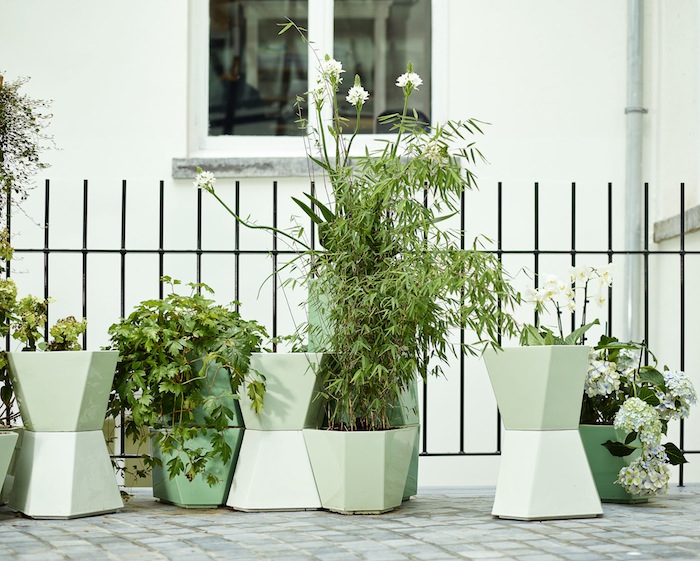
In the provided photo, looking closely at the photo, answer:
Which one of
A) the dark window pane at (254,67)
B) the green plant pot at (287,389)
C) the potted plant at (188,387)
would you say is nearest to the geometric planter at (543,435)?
the green plant pot at (287,389)

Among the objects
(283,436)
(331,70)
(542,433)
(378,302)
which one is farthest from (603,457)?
(331,70)

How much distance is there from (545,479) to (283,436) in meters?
0.87

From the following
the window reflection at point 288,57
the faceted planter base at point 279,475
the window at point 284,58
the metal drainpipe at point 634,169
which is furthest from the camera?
the window reflection at point 288,57

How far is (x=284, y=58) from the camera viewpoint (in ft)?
20.0

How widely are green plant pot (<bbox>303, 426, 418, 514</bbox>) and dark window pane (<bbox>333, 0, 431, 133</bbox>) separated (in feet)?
9.99

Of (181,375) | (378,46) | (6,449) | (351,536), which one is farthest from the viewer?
(378,46)

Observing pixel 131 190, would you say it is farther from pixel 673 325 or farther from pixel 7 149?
pixel 673 325

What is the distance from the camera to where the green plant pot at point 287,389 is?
10.8 ft

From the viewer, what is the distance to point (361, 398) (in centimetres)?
324

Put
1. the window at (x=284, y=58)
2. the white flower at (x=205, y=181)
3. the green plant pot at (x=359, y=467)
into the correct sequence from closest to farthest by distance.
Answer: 1. the green plant pot at (x=359, y=467)
2. the white flower at (x=205, y=181)
3. the window at (x=284, y=58)

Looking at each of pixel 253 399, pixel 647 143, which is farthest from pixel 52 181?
pixel 647 143

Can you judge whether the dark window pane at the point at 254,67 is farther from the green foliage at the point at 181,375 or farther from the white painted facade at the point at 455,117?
the green foliage at the point at 181,375

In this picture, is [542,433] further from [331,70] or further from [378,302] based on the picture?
[331,70]

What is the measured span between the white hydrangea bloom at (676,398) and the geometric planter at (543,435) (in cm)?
51
